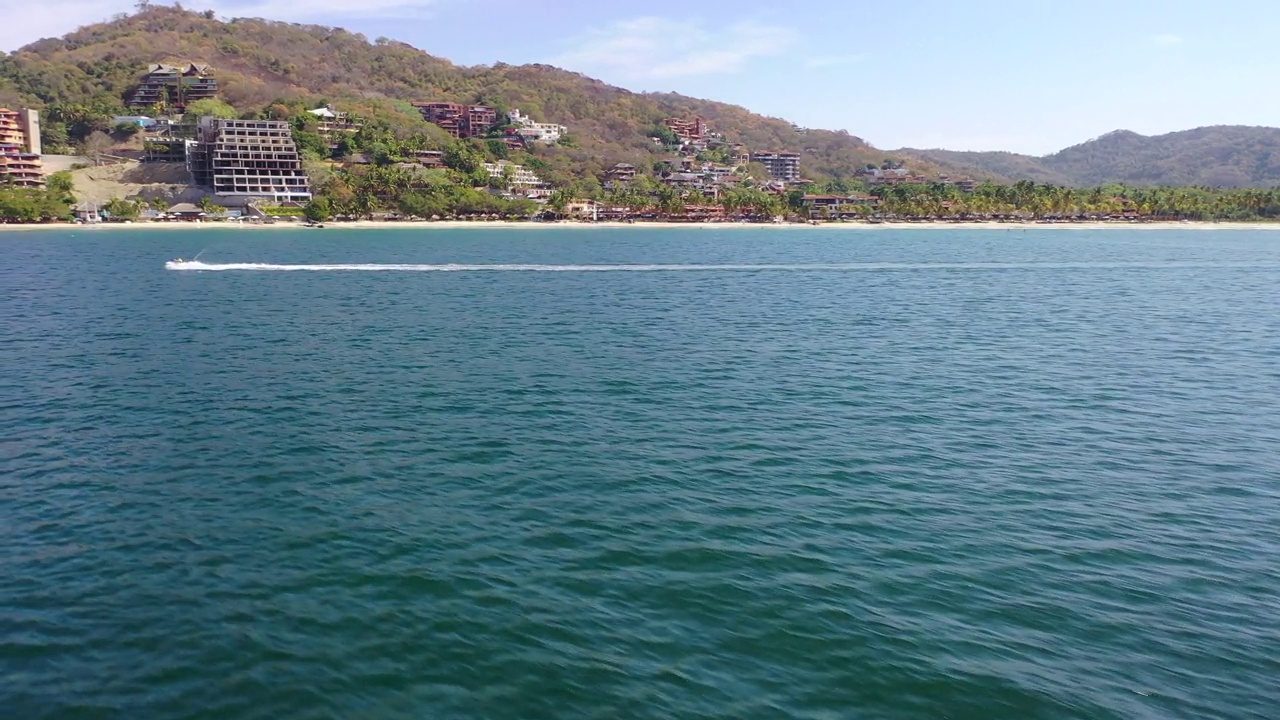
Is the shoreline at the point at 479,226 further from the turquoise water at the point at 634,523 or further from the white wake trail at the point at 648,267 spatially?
the turquoise water at the point at 634,523

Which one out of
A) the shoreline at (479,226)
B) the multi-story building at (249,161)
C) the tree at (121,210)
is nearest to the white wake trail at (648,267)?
the shoreline at (479,226)

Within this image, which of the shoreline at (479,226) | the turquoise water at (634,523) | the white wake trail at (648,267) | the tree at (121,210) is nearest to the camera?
the turquoise water at (634,523)

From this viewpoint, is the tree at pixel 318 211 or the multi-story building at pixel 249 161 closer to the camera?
the tree at pixel 318 211

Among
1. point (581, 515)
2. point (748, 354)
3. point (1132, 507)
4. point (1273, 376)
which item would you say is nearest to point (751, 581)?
point (581, 515)

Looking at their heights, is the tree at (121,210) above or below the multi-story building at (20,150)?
below

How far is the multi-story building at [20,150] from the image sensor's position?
16838 centimetres

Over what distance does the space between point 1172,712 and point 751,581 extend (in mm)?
7081

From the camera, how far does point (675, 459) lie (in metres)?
24.9

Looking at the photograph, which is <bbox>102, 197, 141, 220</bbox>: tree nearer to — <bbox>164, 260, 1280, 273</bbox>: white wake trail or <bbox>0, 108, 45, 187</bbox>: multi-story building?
<bbox>0, 108, 45, 187</bbox>: multi-story building

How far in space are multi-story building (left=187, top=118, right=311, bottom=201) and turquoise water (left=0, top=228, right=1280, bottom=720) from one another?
146 m

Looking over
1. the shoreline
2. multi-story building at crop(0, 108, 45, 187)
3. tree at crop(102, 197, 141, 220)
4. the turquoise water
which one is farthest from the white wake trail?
multi-story building at crop(0, 108, 45, 187)

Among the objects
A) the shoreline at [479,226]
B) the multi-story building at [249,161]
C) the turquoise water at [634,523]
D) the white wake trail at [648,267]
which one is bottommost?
the turquoise water at [634,523]

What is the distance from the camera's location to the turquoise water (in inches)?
548

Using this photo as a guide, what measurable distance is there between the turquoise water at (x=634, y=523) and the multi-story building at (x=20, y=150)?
6069 inches
